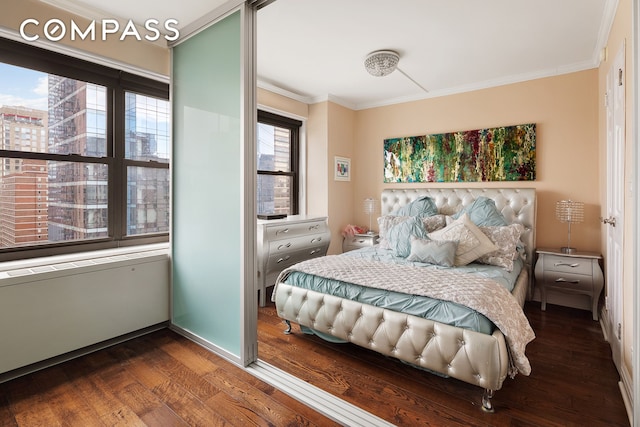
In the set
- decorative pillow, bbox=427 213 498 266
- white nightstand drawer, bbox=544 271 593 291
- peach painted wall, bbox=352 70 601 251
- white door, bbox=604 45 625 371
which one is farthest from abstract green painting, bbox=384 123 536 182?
decorative pillow, bbox=427 213 498 266

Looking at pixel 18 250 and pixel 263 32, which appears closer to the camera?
pixel 18 250

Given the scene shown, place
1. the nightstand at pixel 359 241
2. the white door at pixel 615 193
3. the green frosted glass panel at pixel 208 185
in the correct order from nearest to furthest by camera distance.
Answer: the white door at pixel 615 193 → the green frosted glass panel at pixel 208 185 → the nightstand at pixel 359 241

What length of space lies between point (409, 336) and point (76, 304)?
2.35 m

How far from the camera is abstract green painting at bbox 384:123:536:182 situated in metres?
3.78

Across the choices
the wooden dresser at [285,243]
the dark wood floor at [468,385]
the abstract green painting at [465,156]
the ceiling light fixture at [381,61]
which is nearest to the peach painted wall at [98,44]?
the wooden dresser at [285,243]

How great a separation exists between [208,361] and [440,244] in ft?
6.89

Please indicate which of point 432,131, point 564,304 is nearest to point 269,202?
point 432,131

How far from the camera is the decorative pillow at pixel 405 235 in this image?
3.14 meters

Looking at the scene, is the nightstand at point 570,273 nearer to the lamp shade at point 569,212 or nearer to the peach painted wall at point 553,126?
the lamp shade at point 569,212

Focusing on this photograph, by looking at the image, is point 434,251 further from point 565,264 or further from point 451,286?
point 565,264

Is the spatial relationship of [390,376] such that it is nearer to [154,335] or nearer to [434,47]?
[154,335]

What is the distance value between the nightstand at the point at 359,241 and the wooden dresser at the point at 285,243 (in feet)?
1.81

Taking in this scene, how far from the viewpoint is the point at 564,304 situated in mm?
3484

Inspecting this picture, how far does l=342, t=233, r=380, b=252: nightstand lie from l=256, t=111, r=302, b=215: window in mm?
905
